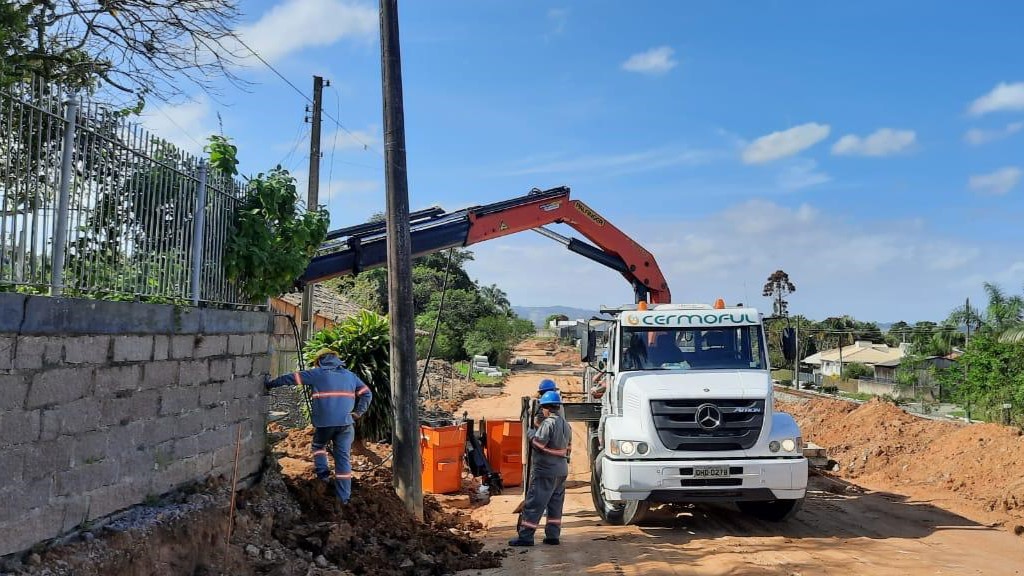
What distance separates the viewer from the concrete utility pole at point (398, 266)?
9.10 meters

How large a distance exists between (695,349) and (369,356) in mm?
4944

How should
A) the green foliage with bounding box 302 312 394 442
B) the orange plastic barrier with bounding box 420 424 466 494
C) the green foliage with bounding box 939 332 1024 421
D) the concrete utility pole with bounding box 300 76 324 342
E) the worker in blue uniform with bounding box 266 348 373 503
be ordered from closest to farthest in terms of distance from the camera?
the worker in blue uniform with bounding box 266 348 373 503
the orange plastic barrier with bounding box 420 424 466 494
the green foliage with bounding box 302 312 394 442
the green foliage with bounding box 939 332 1024 421
the concrete utility pole with bounding box 300 76 324 342

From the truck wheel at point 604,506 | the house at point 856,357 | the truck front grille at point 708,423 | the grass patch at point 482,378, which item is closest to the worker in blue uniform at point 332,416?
the truck wheel at point 604,506

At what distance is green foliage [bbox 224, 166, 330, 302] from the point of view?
25.6 ft

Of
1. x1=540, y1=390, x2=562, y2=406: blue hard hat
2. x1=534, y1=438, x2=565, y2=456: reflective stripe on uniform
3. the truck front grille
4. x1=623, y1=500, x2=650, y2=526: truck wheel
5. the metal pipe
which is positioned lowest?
x1=623, y1=500, x2=650, y2=526: truck wheel

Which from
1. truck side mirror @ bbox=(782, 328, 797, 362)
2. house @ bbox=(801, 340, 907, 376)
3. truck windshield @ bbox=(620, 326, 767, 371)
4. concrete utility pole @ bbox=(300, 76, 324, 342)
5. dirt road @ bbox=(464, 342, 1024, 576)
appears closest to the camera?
dirt road @ bbox=(464, 342, 1024, 576)

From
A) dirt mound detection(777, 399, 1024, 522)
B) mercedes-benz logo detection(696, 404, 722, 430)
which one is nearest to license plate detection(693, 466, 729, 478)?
mercedes-benz logo detection(696, 404, 722, 430)

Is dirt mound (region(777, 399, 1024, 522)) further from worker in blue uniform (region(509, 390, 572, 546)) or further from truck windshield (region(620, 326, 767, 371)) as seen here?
worker in blue uniform (region(509, 390, 572, 546))

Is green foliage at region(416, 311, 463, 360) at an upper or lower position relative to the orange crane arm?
lower

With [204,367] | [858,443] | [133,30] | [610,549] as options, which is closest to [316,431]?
[204,367]

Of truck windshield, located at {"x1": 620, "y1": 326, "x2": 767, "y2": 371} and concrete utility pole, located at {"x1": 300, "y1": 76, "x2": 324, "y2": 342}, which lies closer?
truck windshield, located at {"x1": 620, "y1": 326, "x2": 767, "y2": 371}

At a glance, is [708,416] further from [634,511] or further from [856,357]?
[856,357]

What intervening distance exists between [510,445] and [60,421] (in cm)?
811

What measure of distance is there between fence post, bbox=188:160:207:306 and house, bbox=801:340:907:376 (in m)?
47.3
